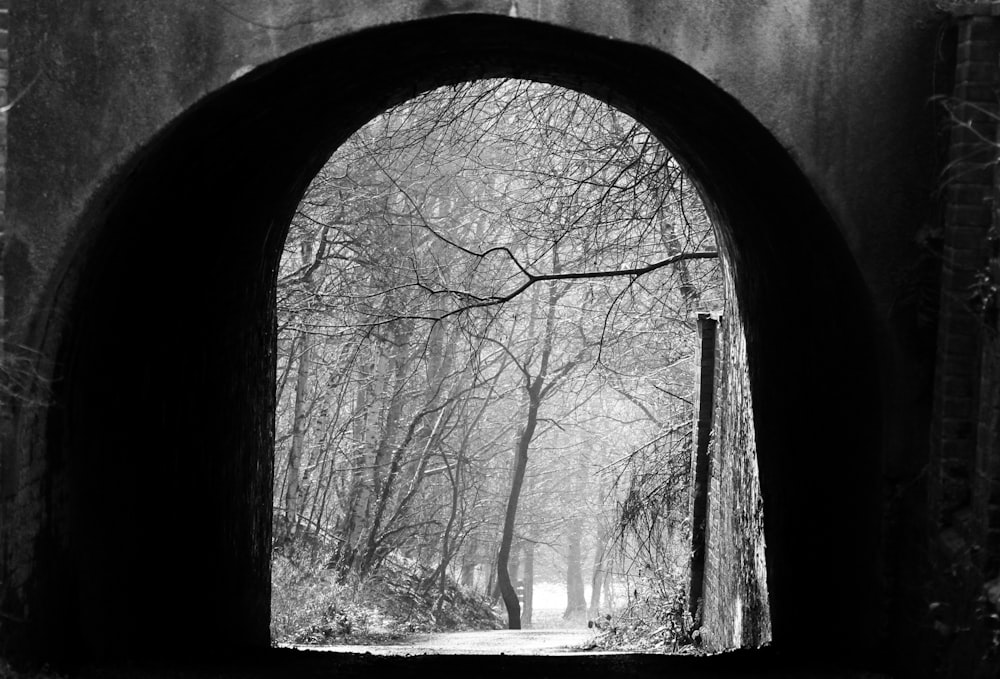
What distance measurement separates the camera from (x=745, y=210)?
6.36 metres

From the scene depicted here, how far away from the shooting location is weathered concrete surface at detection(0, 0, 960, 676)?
4453 millimetres

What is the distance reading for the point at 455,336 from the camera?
21172mm

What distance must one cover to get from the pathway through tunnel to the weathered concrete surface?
255 centimetres

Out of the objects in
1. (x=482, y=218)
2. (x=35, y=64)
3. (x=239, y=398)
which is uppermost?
(x=482, y=218)

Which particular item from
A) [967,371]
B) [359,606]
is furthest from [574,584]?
[967,371]

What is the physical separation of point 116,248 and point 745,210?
346 centimetres

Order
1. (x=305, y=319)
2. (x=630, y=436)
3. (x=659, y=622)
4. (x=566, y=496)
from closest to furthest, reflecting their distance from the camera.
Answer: (x=659, y=622) → (x=305, y=319) → (x=630, y=436) → (x=566, y=496)

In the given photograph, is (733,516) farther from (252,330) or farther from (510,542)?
(510,542)

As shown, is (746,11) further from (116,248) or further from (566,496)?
(566,496)

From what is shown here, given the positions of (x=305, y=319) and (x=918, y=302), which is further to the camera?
(x=305, y=319)

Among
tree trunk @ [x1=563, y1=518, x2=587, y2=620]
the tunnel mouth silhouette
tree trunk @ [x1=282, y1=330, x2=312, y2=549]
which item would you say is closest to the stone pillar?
the tunnel mouth silhouette

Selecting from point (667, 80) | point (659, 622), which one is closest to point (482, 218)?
point (659, 622)

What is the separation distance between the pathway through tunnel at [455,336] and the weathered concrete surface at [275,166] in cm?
255

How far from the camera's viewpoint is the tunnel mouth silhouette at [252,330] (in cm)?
484
